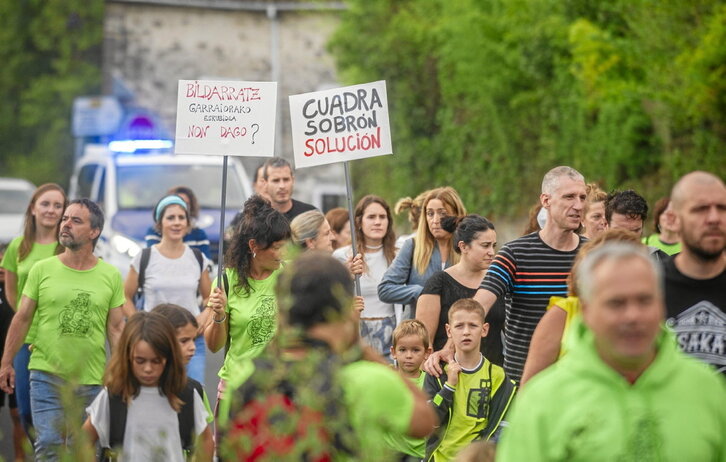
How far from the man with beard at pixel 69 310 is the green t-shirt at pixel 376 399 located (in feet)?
13.7

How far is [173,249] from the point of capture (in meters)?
10.3

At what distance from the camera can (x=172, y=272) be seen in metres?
10.2

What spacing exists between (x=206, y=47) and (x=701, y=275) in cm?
3804

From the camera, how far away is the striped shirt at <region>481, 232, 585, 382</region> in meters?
7.15

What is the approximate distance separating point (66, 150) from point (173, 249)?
3612 cm

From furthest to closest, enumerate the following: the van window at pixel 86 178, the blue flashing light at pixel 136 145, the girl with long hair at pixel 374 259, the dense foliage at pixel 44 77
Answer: the dense foliage at pixel 44 77
the van window at pixel 86 178
the blue flashing light at pixel 136 145
the girl with long hair at pixel 374 259

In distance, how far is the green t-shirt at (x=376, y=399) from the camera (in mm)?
3926

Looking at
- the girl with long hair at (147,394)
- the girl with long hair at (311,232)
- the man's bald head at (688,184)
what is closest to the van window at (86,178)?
the girl with long hair at (311,232)

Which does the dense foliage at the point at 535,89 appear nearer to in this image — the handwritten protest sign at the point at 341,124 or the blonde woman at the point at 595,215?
the handwritten protest sign at the point at 341,124

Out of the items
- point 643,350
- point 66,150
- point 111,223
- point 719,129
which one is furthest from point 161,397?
point 66,150

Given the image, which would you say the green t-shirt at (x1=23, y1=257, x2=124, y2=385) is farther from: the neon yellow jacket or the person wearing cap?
the neon yellow jacket

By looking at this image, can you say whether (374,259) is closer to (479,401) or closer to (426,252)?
(426,252)

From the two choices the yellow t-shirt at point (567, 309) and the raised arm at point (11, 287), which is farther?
the raised arm at point (11, 287)

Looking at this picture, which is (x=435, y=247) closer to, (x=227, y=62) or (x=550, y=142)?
(x=550, y=142)
